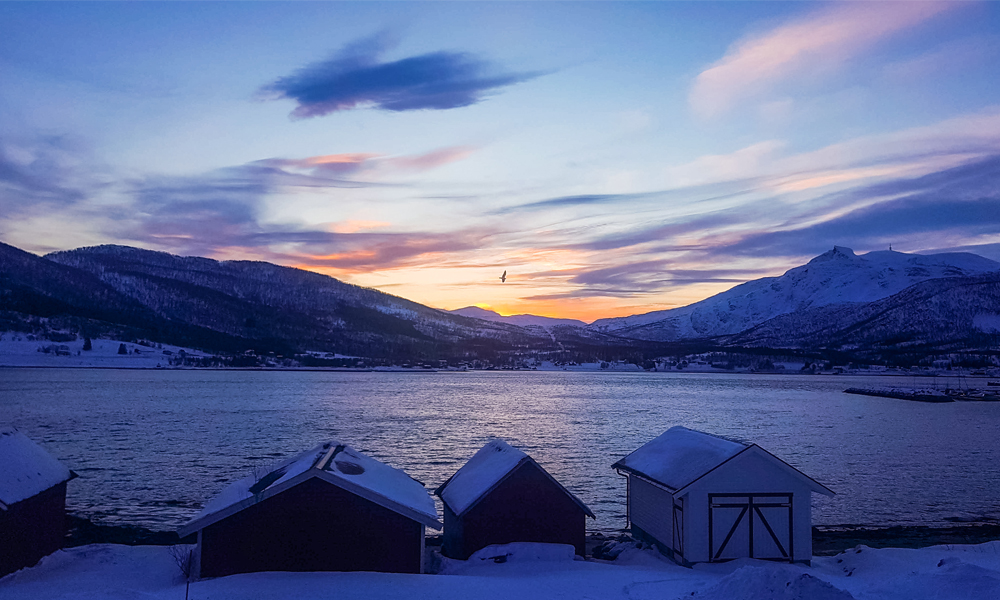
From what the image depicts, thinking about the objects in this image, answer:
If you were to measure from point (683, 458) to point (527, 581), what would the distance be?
27.4ft

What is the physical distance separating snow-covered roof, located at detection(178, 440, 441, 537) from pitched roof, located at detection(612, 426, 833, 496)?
8664mm

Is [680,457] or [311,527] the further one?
[680,457]

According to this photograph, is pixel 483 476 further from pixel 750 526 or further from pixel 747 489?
pixel 750 526

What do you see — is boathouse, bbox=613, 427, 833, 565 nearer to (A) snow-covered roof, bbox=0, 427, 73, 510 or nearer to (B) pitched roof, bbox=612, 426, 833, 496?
(B) pitched roof, bbox=612, 426, 833, 496

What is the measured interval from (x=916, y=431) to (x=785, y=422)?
1577cm

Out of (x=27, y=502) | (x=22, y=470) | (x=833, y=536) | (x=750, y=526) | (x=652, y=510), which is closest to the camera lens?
(x=27, y=502)

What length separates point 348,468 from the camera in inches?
961

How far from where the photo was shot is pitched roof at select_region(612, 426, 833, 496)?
26125 millimetres

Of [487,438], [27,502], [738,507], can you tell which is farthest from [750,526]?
[487,438]

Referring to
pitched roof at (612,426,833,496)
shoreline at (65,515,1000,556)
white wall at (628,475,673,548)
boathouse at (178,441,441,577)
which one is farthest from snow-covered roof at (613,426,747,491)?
boathouse at (178,441,441,577)

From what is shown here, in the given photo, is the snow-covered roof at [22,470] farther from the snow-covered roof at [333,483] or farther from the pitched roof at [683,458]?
the pitched roof at [683,458]

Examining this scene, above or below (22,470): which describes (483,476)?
below

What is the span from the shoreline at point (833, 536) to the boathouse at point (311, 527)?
1025cm

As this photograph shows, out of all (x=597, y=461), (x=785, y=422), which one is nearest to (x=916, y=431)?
(x=785, y=422)
